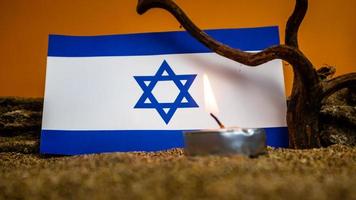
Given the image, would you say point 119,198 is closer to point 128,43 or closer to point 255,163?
point 255,163

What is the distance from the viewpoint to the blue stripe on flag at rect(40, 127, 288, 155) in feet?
2.71

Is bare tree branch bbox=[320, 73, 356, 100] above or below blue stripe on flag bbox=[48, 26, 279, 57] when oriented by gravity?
below

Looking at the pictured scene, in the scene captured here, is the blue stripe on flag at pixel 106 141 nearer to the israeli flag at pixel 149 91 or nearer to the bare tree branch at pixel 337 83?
the israeli flag at pixel 149 91

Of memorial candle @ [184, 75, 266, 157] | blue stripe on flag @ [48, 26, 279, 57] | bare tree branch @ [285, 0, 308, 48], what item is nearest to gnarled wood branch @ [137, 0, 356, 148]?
bare tree branch @ [285, 0, 308, 48]

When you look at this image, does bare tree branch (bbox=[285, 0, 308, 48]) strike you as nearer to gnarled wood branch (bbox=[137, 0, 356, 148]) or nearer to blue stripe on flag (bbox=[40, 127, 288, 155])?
gnarled wood branch (bbox=[137, 0, 356, 148])

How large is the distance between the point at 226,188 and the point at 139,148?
542 mm

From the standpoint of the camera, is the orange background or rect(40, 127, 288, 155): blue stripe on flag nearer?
rect(40, 127, 288, 155): blue stripe on flag

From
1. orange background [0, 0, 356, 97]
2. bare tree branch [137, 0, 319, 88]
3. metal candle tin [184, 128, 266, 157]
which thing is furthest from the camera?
orange background [0, 0, 356, 97]

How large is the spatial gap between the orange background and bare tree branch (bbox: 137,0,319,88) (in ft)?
0.89

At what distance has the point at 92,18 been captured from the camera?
106cm

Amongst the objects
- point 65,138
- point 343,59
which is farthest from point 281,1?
point 65,138

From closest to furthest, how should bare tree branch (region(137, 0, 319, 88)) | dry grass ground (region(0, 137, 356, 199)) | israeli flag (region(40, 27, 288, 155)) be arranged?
1. dry grass ground (region(0, 137, 356, 199))
2. bare tree branch (region(137, 0, 319, 88))
3. israeli flag (region(40, 27, 288, 155))

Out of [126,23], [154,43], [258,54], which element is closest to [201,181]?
[258,54]

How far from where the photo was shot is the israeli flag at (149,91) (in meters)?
0.82
